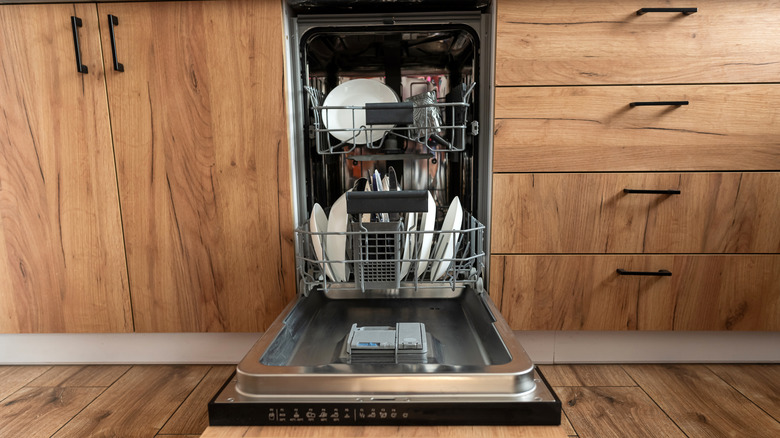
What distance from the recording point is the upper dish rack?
0.96 m

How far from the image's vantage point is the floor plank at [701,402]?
1081mm

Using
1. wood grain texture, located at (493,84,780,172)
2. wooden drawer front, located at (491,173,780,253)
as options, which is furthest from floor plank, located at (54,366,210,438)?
wood grain texture, located at (493,84,780,172)

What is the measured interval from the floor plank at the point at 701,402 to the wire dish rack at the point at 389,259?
0.64 m

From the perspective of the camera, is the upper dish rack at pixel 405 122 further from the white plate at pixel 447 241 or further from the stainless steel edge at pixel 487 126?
the white plate at pixel 447 241

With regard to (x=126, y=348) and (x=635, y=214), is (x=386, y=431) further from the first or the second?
(x=126, y=348)

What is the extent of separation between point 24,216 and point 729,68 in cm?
199

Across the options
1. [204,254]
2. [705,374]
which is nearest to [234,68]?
[204,254]

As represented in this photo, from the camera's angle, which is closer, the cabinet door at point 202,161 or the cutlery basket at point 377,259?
the cutlery basket at point 377,259

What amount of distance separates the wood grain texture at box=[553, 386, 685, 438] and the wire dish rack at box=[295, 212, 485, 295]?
18.1 inches

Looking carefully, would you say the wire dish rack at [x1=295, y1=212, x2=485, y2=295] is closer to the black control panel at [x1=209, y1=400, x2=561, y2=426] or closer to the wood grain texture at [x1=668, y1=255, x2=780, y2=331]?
the black control panel at [x1=209, y1=400, x2=561, y2=426]

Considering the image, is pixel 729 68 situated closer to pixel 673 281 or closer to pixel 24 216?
pixel 673 281

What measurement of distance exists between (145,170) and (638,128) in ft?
4.50

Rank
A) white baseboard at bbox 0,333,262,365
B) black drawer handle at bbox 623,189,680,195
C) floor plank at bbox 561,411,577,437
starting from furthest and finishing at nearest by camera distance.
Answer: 1. white baseboard at bbox 0,333,262,365
2. black drawer handle at bbox 623,189,680,195
3. floor plank at bbox 561,411,577,437

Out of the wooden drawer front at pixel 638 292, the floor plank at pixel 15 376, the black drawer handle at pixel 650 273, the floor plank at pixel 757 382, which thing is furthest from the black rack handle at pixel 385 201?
the floor plank at pixel 15 376
